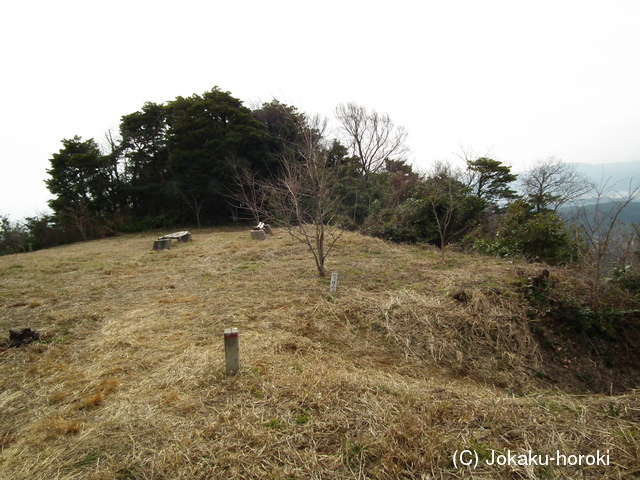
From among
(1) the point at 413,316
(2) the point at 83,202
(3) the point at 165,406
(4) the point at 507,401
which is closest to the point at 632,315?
(1) the point at 413,316

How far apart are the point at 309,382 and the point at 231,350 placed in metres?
0.71

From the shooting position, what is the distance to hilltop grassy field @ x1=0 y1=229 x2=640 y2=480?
175 cm

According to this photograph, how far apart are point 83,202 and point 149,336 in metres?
15.6

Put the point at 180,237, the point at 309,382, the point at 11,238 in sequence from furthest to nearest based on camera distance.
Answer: the point at 11,238 < the point at 180,237 < the point at 309,382

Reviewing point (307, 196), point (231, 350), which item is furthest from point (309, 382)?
point (307, 196)

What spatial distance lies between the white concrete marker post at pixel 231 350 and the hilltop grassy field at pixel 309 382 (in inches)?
5.2

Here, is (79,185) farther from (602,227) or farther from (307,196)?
(602,227)

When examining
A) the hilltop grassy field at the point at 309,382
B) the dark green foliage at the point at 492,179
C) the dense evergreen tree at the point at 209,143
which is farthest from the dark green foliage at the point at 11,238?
the dark green foliage at the point at 492,179

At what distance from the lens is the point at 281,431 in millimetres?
1971

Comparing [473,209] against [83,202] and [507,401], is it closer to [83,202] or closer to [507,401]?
[507,401]

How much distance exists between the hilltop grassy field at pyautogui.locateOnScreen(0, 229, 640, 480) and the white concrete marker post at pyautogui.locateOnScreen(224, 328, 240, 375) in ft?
0.44

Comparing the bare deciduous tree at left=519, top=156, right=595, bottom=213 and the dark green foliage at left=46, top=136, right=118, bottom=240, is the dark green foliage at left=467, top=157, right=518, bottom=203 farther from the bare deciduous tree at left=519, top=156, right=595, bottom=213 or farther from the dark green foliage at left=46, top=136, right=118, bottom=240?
the dark green foliage at left=46, top=136, right=118, bottom=240

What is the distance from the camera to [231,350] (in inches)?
102

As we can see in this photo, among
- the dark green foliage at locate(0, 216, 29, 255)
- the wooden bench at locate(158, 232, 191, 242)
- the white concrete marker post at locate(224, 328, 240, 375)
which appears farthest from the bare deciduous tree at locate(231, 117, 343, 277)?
the dark green foliage at locate(0, 216, 29, 255)
